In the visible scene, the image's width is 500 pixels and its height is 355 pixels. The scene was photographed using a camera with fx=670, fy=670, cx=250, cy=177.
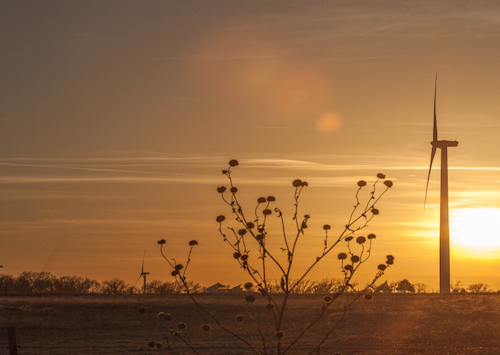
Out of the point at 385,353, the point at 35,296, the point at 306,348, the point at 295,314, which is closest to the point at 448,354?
the point at 385,353

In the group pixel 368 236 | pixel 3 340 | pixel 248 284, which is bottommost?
pixel 3 340

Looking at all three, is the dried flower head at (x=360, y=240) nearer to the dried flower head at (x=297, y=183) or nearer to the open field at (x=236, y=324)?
the dried flower head at (x=297, y=183)

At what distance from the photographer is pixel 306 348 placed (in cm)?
3412

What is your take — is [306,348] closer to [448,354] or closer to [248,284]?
[448,354]

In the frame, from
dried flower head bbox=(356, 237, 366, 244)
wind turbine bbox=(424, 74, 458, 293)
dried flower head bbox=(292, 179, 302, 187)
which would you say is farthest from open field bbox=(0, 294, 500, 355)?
dried flower head bbox=(292, 179, 302, 187)

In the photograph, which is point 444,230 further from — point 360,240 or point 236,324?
point 360,240

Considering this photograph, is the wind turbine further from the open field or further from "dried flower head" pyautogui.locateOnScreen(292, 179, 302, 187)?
"dried flower head" pyautogui.locateOnScreen(292, 179, 302, 187)

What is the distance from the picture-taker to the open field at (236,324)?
34.8 meters

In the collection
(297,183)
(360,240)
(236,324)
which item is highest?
(297,183)

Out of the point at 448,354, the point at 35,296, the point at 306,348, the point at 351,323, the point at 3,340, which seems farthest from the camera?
the point at 35,296

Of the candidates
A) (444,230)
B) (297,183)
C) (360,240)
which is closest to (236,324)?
(444,230)

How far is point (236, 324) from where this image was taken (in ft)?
137

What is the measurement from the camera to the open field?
3484 cm

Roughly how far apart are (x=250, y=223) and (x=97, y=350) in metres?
27.5
